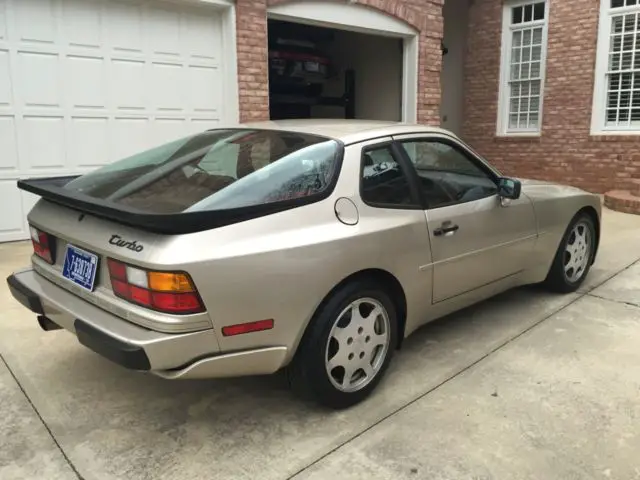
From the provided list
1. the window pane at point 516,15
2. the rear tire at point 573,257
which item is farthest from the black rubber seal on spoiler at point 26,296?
the window pane at point 516,15

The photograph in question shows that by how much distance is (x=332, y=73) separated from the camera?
37.1ft

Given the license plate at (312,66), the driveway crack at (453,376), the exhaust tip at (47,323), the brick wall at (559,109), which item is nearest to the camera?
the driveway crack at (453,376)

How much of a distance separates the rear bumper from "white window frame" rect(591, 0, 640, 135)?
1004cm

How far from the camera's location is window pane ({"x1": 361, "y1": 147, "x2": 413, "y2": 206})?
3008mm

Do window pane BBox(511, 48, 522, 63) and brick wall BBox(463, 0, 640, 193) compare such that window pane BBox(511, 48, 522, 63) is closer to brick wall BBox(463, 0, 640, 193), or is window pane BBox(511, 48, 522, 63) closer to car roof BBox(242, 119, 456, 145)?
brick wall BBox(463, 0, 640, 193)

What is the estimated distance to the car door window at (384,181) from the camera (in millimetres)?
3004

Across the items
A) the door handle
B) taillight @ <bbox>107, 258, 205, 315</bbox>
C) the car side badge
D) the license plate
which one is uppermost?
the license plate

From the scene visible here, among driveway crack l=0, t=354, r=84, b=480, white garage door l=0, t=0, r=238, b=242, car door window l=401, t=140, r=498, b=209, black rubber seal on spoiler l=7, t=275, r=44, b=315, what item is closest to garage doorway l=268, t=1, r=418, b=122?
white garage door l=0, t=0, r=238, b=242

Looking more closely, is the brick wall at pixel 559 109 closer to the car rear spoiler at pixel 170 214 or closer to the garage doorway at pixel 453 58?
the garage doorway at pixel 453 58

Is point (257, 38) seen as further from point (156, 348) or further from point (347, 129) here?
point (156, 348)

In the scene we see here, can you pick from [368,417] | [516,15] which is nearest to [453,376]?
[368,417]

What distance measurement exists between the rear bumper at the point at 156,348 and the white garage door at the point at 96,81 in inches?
160

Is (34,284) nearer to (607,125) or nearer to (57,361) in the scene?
(57,361)

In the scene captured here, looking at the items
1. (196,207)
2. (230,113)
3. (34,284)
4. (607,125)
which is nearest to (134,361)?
(196,207)
